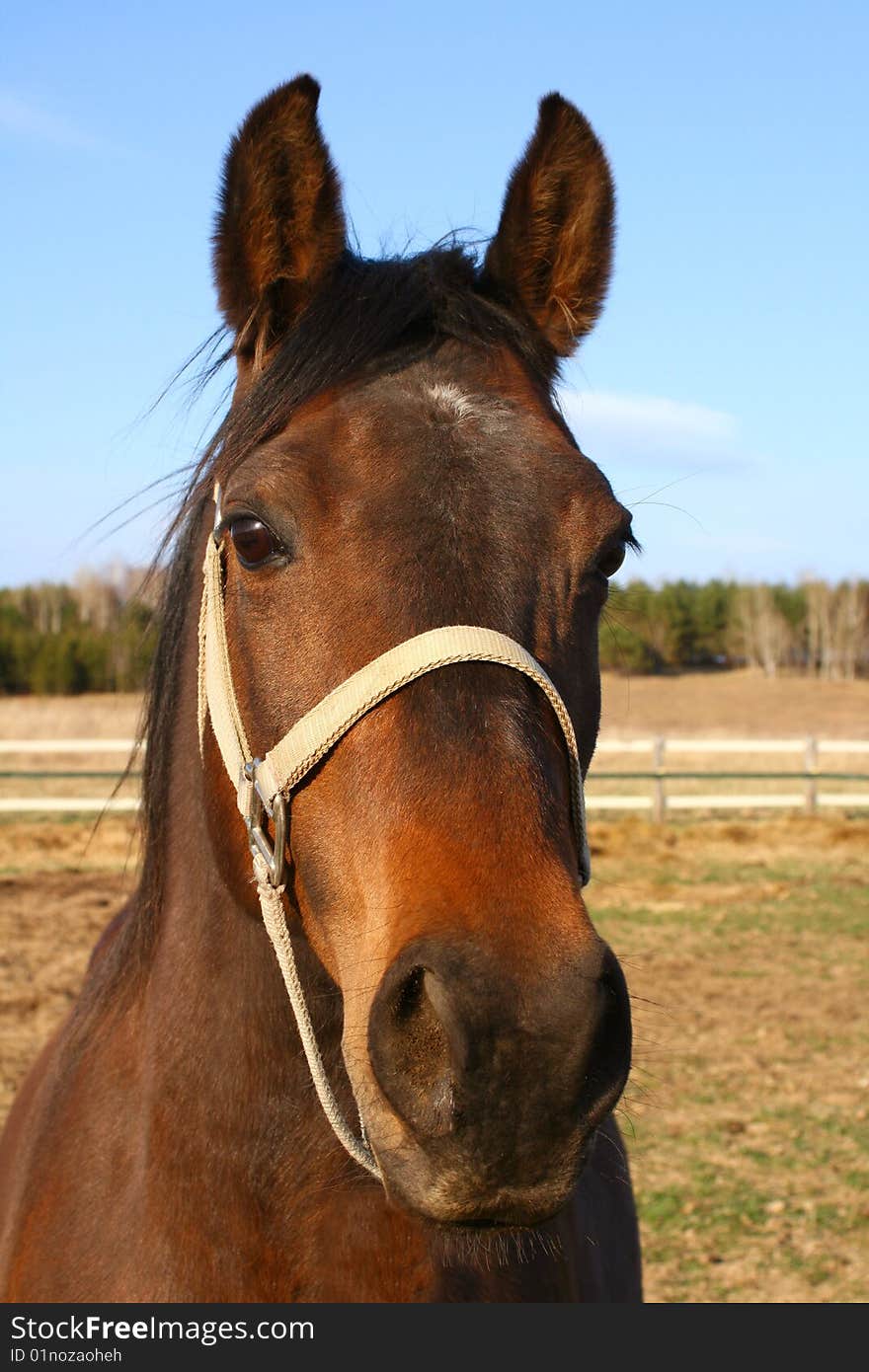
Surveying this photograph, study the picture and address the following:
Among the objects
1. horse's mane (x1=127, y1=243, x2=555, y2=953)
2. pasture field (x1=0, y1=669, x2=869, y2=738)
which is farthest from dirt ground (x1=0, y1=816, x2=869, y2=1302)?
pasture field (x1=0, y1=669, x2=869, y2=738)

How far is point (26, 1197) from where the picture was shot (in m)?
2.49

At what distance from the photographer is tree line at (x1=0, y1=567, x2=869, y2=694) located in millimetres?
29734

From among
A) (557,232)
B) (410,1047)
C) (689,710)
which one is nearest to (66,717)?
(689,710)

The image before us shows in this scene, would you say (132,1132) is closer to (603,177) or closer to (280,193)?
(280,193)

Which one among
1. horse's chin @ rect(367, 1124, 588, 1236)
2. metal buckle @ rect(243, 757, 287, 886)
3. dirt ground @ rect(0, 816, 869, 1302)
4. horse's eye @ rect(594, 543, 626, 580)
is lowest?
dirt ground @ rect(0, 816, 869, 1302)

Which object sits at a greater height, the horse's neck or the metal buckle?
the metal buckle

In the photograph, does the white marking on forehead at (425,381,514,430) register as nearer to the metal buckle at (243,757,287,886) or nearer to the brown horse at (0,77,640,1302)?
the brown horse at (0,77,640,1302)

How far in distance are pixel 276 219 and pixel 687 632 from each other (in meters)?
41.6

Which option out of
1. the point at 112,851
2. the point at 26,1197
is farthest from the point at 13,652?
the point at 26,1197

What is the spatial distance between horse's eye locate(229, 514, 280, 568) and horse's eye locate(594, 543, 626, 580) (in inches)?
23.4

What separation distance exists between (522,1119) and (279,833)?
2.07 feet

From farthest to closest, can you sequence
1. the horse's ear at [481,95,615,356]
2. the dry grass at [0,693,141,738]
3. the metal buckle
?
1. the dry grass at [0,693,141,738]
2. the horse's ear at [481,95,615,356]
3. the metal buckle

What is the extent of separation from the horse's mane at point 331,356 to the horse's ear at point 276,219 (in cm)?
8

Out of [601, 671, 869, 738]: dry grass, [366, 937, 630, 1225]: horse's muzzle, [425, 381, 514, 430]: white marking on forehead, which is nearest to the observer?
[366, 937, 630, 1225]: horse's muzzle
